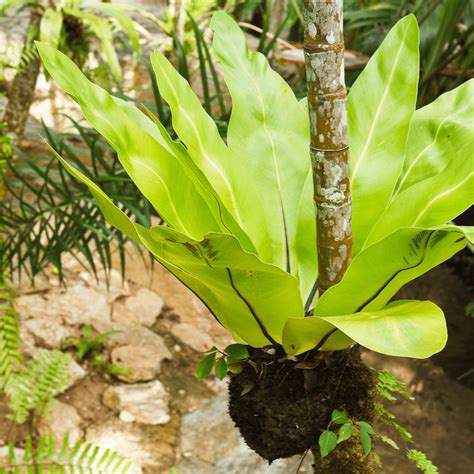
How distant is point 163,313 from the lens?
9.75 feet

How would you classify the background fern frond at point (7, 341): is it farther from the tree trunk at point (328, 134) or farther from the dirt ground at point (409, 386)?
the tree trunk at point (328, 134)

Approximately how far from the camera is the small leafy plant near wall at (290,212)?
0.79 metres

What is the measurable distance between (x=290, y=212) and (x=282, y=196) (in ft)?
0.09

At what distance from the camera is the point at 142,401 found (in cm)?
250

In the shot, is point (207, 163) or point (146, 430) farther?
point (146, 430)

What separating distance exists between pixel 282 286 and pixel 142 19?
371 centimetres

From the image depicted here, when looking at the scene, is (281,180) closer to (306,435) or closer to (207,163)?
(207,163)

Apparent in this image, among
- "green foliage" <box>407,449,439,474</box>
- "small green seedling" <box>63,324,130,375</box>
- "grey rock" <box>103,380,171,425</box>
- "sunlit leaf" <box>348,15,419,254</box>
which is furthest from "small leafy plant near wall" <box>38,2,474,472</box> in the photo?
"small green seedling" <box>63,324,130,375</box>

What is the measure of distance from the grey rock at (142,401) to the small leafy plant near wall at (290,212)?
152cm

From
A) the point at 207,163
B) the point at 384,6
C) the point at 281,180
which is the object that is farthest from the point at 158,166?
the point at 384,6

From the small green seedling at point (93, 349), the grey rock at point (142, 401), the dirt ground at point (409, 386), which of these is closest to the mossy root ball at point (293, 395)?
the dirt ground at point (409, 386)

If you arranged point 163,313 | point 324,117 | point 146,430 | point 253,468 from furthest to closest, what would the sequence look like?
point 163,313, point 146,430, point 253,468, point 324,117

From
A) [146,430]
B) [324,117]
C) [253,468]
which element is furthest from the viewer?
[146,430]

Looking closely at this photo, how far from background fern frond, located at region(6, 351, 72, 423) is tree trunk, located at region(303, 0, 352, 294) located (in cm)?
145
